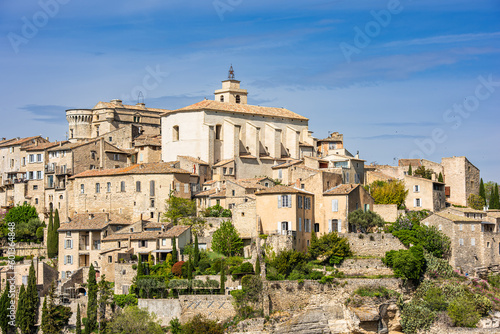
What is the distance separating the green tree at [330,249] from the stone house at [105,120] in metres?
37.0

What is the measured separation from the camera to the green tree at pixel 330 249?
6306 cm

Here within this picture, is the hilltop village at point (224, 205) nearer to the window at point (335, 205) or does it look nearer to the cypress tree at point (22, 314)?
the window at point (335, 205)

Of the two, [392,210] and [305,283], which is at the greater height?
[392,210]

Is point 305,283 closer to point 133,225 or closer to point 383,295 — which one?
point 383,295

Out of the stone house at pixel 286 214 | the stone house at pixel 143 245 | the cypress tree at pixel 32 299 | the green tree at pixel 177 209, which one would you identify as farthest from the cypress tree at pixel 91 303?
the stone house at pixel 286 214

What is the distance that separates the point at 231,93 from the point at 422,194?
102 ft

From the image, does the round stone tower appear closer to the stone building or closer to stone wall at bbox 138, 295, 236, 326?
the stone building

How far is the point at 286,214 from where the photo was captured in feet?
211

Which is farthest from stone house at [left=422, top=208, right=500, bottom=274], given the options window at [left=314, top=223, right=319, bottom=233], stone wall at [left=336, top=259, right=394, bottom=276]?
window at [left=314, top=223, right=319, bottom=233]

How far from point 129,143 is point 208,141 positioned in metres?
10.9

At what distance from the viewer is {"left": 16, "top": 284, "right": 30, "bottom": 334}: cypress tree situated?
63656mm

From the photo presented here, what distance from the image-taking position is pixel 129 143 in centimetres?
9112

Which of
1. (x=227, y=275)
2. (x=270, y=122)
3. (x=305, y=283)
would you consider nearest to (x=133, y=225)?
(x=227, y=275)

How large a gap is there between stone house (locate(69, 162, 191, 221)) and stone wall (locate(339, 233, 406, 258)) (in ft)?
58.2
